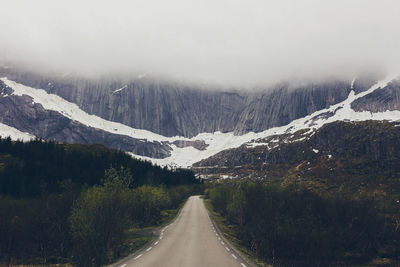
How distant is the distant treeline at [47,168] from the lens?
106 meters

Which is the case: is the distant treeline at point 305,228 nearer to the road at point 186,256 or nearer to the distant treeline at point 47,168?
the road at point 186,256

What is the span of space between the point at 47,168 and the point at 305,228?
3614 inches

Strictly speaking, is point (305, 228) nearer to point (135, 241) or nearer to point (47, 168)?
point (135, 241)

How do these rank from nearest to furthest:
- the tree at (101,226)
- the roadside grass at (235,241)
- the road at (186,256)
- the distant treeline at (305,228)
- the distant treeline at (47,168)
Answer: the road at (186,256), the roadside grass at (235,241), the tree at (101,226), the distant treeline at (305,228), the distant treeline at (47,168)

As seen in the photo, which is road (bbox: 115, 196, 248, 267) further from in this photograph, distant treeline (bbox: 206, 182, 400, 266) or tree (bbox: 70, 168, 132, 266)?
distant treeline (bbox: 206, 182, 400, 266)

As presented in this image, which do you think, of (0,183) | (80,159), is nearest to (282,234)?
(0,183)

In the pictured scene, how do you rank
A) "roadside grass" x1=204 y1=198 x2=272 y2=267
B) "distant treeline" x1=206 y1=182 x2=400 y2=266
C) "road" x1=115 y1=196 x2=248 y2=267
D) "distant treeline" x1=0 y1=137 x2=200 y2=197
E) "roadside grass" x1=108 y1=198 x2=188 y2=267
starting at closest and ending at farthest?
"road" x1=115 y1=196 x2=248 y2=267 < "roadside grass" x1=204 y1=198 x2=272 y2=267 < "roadside grass" x1=108 y1=198 x2=188 y2=267 < "distant treeline" x1=206 y1=182 x2=400 y2=266 < "distant treeline" x1=0 y1=137 x2=200 y2=197

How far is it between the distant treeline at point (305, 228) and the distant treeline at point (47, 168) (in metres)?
40.2

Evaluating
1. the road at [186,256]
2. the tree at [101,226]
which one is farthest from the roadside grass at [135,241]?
the road at [186,256]

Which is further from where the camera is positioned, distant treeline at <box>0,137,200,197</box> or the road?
distant treeline at <box>0,137,200,197</box>

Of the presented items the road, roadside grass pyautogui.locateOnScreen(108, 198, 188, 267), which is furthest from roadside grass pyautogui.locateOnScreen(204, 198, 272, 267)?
roadside grass pyautogui.locateOnScreen(108, 198, 188, 267)

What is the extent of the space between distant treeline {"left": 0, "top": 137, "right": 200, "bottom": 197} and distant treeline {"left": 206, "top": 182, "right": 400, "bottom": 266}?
1583 inches

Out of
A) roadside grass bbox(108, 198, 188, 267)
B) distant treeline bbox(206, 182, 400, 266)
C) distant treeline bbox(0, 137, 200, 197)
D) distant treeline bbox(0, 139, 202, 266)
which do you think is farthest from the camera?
distant treeline bbox(0, 137, 200, 197)

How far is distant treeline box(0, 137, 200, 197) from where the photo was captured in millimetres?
→ 105625
